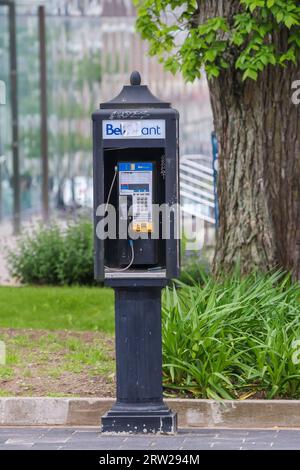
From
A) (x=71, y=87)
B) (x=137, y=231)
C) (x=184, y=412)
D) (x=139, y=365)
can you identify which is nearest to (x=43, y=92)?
(x=71, y=87)

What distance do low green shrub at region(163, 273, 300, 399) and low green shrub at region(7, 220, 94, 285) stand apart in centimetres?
484

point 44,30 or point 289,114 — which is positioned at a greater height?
point 44,30

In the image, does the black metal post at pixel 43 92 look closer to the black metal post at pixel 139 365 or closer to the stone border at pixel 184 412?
the stone border at pixel 184 412

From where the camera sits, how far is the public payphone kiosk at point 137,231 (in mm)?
8328

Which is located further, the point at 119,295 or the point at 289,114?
the point at 289,114

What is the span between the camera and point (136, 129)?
27.3 ft

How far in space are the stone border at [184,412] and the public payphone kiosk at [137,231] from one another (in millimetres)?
502

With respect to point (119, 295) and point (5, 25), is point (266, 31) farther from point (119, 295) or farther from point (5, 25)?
point (5, 25)

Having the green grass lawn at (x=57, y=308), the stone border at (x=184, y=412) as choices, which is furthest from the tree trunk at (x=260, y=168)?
the stone border at (x=184, y=412)

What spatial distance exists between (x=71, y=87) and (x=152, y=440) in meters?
12.6
